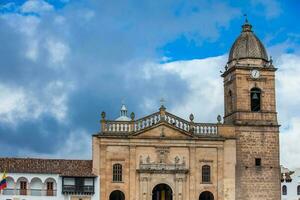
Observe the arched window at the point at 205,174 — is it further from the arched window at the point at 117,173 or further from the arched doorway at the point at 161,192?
the arched window at the point at 117,173

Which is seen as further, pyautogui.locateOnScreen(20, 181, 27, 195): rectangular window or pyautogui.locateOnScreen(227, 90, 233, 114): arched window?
pyautogui.locateOnScreen(227, 90, 233, 114): arched window

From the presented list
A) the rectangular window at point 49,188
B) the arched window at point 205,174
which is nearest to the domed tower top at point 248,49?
the arched window at point 205,174

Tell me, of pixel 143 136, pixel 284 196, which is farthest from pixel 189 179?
pixel 284 196

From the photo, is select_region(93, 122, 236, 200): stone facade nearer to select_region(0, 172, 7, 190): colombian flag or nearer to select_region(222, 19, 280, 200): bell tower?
select_region(222, 19, 280, 200): bell tower

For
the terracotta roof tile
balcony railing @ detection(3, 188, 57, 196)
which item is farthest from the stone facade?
balcony railing @ detection(3, 188, 57, 196)

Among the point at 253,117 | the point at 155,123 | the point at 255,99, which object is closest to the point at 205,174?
the point at 155,123

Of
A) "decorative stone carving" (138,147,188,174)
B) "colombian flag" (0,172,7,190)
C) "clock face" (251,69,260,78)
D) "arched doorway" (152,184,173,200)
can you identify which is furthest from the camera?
"clock face" (251,69,260,78)

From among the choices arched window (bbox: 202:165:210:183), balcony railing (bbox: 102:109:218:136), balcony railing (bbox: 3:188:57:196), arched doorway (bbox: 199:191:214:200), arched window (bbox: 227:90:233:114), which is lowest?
arched doorway (bbox: 199:191:214:200)

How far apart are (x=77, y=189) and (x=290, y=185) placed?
34339 millimetres

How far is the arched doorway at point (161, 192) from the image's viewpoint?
5758cm

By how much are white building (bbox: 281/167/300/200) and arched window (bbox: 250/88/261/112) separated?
23.7 m

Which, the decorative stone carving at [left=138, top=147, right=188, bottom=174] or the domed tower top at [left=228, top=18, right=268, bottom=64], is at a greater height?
the domed tower top at [left=228, top=18, right=268, bottom=64]

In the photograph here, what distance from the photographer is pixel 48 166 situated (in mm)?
55750

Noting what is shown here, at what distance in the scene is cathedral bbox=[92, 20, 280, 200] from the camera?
2201 inches
